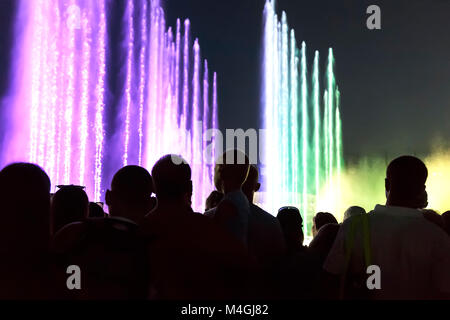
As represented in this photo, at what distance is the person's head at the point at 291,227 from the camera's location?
443 centimetres

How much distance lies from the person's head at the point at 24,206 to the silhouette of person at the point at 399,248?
191cm

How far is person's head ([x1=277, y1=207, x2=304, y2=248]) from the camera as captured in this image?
4.43 m

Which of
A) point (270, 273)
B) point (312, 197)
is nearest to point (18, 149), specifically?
point (312, 197)

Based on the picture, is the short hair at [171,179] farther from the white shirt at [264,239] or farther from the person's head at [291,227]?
the person's head at [291,227]

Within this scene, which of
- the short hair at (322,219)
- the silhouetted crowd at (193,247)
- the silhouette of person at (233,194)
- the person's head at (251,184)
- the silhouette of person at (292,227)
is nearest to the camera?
the silhouetted crowd at (193,247)

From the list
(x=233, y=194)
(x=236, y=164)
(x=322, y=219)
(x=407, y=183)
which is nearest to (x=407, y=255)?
(x=407, y=183)

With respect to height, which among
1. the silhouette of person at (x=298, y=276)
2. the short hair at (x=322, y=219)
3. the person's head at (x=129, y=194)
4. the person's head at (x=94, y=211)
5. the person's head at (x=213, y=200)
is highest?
the person's head at (x=129, y=194)

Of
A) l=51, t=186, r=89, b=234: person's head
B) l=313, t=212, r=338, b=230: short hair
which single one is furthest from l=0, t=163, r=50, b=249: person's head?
l=313, t=212, r=338, b=230: short hair

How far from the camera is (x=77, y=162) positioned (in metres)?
26.6

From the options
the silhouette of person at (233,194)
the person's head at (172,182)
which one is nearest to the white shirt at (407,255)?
the silhouette of person at (233,194)

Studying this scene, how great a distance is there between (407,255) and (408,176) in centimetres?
54
